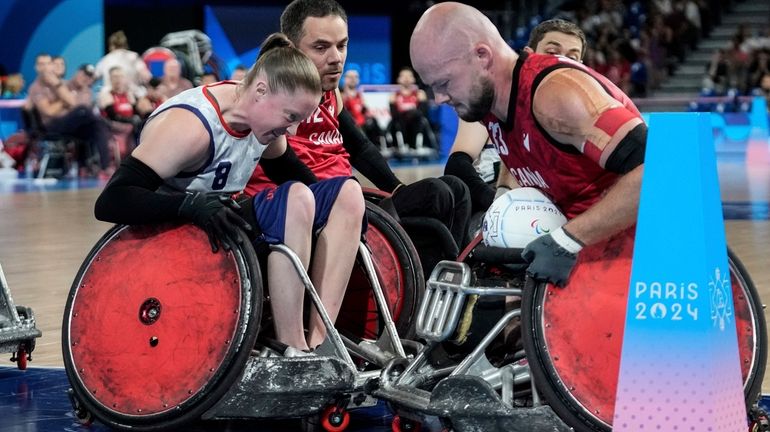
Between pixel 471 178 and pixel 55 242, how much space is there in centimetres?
437

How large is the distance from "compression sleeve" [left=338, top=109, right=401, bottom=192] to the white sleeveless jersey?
52.6 inches

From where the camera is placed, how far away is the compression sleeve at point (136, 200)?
13.0 ft

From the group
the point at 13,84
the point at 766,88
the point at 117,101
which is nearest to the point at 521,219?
the point at 117,101

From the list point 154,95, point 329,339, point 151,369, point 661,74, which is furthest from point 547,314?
point 661,74

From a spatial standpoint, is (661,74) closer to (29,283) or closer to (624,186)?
(29,283)

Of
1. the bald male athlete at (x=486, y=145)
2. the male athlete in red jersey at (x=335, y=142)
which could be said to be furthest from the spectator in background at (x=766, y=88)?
the male athlete in red jersey at (x=335, y=142)

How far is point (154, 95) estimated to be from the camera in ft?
58.1

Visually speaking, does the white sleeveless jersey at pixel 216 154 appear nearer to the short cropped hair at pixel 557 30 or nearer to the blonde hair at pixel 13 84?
the short cropped hair at pixel 557 30

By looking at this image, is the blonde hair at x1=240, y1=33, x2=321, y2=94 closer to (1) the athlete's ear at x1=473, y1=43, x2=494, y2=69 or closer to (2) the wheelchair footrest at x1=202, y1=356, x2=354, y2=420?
(1) the athlete's ear at x1=473, y1=43, x2=494, y2=69

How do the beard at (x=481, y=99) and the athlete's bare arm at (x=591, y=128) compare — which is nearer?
the athlete's bare arm at (x=591, y=128)

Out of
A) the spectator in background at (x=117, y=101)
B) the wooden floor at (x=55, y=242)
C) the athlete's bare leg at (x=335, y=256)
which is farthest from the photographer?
the spectator in background at (x=117, y=101)

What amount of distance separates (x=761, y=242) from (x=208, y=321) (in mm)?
6281

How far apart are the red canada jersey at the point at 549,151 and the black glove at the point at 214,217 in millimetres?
805

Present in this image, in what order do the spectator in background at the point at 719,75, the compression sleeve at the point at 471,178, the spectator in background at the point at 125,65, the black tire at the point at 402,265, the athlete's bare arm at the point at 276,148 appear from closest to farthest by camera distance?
the athlete's bare arm at the point at 276,148 → the black tire at the point at 402,265 → the compression sleeve at the point at 471,178 → the spectator in background at the point at 125,65 → the spectator in background at the point at 719,75
